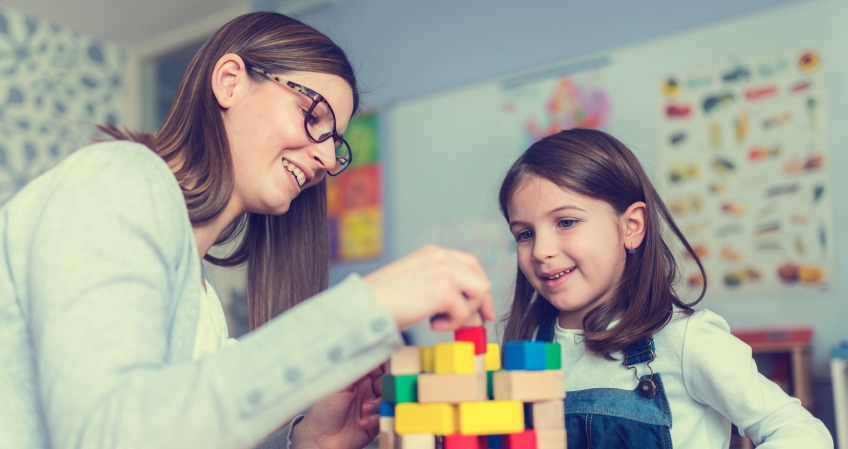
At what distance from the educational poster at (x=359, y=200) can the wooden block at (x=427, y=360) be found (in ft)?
8.75

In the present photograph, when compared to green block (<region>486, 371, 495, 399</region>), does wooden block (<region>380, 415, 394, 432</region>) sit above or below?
below

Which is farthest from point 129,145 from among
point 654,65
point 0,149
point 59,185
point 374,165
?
point 0,149

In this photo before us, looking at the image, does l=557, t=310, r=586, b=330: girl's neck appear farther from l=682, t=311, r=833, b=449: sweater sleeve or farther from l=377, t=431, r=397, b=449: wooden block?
l=377, t=431, r=397, b=449: wooden block

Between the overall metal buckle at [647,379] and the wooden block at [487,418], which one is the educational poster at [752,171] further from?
the wooden block at [487,418]

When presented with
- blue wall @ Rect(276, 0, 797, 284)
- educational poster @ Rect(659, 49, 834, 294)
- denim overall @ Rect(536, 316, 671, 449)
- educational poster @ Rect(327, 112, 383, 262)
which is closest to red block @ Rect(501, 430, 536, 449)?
denim overall @ Rect(536, 316, 671, 449)

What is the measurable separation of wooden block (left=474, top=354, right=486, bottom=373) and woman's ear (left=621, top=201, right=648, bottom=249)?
0.70m

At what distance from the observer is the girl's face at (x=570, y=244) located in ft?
4.18

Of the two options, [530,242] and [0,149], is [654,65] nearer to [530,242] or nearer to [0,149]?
[530,242]

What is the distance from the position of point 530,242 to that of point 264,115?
0.57m

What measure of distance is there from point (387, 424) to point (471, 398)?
11 cm

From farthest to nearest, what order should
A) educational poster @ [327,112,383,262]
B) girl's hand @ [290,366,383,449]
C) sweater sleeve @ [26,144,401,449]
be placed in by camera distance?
educational poster @ [327,112,383,262] → girl's hand @ [290,366,383,449] → sweater sleeve @ [26,144,401,449]

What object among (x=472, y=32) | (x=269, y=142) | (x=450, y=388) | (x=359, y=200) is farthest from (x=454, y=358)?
(x=359, y=200)

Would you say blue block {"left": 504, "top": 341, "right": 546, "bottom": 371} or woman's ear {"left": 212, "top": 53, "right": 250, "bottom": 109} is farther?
woman's ear {"left": 212, "top": 53, "right": 250, "bottom": 109}

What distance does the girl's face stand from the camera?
4.18 feet
